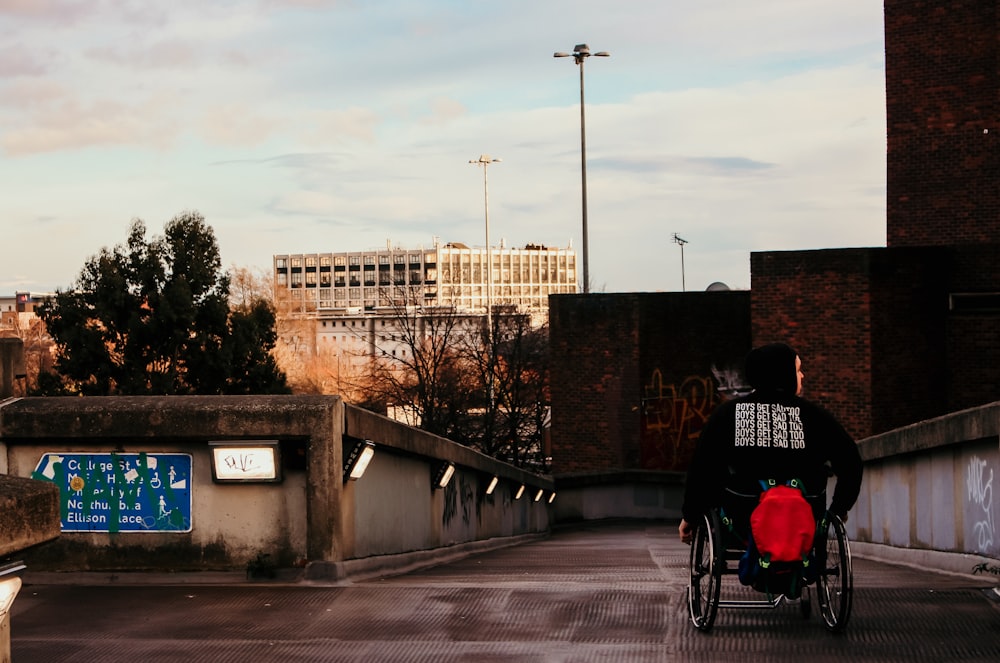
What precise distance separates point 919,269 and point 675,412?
8.51 meters

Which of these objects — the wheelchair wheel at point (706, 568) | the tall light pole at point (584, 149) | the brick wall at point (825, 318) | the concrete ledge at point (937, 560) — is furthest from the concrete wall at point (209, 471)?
the tall light pole at point (584, 149)

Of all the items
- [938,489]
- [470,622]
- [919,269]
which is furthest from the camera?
[919,269]

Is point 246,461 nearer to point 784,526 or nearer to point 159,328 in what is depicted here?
point 784,526

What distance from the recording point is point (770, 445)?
5.48 metres

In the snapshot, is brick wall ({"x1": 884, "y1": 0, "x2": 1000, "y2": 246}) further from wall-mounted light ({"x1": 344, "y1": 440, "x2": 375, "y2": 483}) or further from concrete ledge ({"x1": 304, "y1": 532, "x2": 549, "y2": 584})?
wall-mounted light ({"x1": 344, "y1": 440, "x2": 375, "y2": 483})

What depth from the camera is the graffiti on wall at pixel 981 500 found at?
8062 millimetres

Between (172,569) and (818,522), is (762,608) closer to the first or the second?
(818,522)

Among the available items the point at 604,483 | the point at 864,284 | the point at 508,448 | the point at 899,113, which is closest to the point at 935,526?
the point at 864,284

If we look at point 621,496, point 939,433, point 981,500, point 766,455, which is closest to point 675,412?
point 621,496

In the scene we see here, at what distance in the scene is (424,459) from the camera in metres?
12.1

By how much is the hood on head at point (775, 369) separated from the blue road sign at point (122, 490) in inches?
173

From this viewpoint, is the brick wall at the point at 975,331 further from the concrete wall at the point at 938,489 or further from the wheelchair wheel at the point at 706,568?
the wheelchair wheel at the point at 706,568

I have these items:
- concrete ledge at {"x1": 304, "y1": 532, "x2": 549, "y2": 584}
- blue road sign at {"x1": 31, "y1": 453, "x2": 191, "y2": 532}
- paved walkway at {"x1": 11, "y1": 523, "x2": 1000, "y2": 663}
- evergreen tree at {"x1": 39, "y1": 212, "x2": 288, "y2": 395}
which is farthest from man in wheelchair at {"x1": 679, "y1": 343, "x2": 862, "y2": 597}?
evergreen tree at {"x1": 39, "y1": 212, "x2": 288, "y2": 395}

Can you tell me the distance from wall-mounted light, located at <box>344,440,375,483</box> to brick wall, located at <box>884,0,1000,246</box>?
55.5ft
